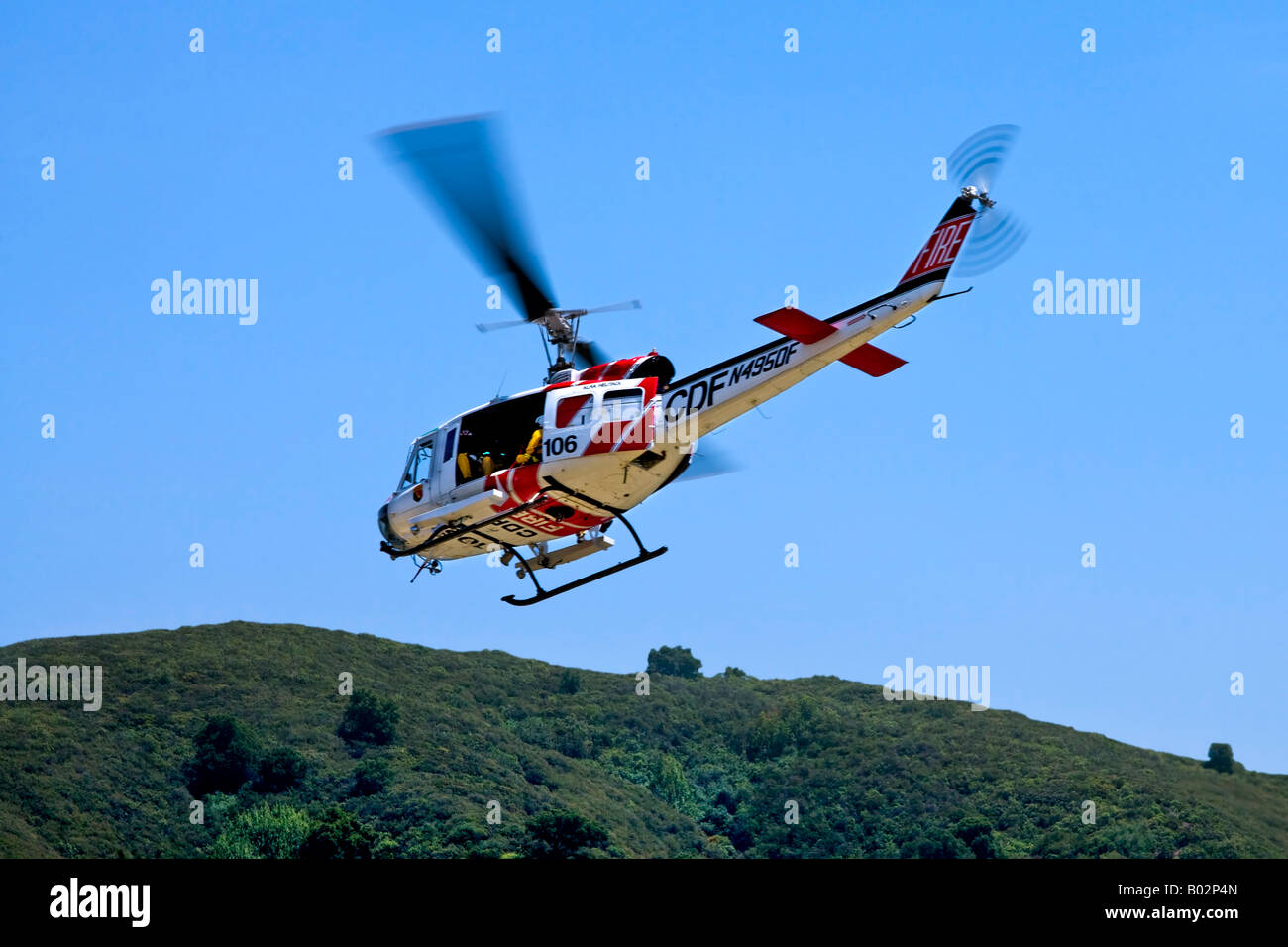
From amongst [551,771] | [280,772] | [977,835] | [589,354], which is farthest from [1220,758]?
[589,354]

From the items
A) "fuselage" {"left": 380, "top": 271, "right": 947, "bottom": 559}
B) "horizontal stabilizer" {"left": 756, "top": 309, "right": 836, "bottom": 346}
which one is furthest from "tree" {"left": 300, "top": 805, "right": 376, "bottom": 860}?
"horizontal stabilizer" {"left": 756, "top": 309, "right": 836, "bottom": 346}

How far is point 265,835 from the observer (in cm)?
7975

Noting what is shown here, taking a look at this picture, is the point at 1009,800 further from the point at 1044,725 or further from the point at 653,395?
the point at 653,395

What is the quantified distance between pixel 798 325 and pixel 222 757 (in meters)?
70.1

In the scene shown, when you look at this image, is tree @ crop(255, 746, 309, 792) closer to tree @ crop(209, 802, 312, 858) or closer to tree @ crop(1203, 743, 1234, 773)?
tree @ crop(209, 802, 312, 858)

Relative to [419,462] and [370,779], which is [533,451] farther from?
[370,779]

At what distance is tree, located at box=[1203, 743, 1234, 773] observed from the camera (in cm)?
8894

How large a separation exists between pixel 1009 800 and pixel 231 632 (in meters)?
47.5

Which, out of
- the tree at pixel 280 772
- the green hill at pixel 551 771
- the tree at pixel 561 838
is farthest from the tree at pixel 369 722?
the tree at pixel 561 838

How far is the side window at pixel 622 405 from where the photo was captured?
2495 cm

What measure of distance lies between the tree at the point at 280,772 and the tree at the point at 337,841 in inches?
440

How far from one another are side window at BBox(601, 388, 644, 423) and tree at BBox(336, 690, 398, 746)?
7211 centimetres

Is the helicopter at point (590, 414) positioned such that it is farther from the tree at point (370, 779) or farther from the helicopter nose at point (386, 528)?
the tree at point (370, 779)
